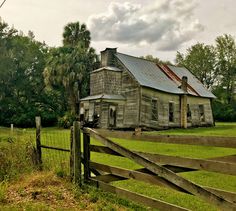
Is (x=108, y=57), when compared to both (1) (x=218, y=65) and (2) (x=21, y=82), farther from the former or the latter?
(1) (x=218, y=65)

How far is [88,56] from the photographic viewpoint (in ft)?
127

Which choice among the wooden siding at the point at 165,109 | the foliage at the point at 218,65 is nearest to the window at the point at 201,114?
the wooden siding at the point at 165,109

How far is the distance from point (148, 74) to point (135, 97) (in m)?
4.22

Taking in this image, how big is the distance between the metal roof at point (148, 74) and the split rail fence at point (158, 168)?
21869 millimetres

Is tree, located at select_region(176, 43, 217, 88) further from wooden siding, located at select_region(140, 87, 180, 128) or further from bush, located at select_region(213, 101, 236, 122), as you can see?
wooden siding, located at select_region(140, 87, 180, 128)

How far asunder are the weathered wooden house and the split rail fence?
853 inches

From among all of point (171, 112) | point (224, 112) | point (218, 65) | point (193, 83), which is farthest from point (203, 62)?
point (171, 112)

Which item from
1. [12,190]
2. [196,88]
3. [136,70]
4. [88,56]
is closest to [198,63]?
[196,88]

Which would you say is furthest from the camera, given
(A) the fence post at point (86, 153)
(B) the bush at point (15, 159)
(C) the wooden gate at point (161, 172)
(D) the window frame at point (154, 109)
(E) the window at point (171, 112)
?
(E) the window at point (171, 112)

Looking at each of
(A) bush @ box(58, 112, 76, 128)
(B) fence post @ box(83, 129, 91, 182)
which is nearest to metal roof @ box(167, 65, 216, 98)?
(A) bush @ box(58, 112, 76, 128)

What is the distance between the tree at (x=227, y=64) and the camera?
59.5m

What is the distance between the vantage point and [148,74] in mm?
32219

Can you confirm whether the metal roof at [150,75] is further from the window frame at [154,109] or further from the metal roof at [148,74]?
the window frame at [154,109]

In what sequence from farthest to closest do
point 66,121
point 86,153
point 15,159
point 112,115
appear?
1. point 66,121
2. point 112,115
3. point 15,159
4. point 86,153
